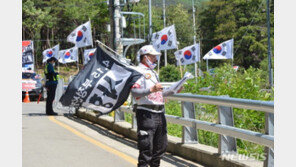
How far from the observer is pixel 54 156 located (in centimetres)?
900

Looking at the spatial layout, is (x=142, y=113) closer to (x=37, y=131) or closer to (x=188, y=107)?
(x=188, y=107)

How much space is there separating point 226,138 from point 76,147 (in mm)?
3672

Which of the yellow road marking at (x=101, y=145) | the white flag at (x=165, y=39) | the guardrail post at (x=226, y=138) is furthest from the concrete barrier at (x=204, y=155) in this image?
the white flag at (x=165, y=39)

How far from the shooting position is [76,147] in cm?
1007

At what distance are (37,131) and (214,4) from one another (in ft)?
227

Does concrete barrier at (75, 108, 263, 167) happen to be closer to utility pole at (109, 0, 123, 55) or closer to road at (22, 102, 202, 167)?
road at (22, 102, 202, 167)

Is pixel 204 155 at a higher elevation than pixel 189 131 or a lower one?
lower

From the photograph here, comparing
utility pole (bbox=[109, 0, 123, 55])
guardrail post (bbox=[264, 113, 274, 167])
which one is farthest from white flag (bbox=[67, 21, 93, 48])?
guardrail post (bbox=[264, 113, 274, 167])

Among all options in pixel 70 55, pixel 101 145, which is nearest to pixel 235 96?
pixel 101 145

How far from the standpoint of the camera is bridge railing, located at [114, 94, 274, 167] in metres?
6.08

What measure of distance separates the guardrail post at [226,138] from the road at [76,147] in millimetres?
721

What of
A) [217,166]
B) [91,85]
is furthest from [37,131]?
[217,166]

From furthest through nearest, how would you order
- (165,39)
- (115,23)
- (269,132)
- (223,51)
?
(223,51), (165,39), (115,23), (269,132)

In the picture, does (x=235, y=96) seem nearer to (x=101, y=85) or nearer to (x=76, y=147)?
(x=101, y=85)
